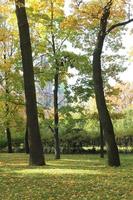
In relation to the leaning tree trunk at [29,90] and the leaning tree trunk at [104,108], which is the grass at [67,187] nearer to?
the leaning tree trunk at [104,108]

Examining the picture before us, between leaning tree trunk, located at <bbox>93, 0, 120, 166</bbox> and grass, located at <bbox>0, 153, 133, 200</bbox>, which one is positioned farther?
leaning tree trunk, located at <bbox>93, 0, 120, 166</bbox>

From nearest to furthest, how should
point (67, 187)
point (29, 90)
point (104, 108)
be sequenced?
point (67, 187) → point (104, 108) → point (29, 90)

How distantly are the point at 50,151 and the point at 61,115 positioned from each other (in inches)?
580

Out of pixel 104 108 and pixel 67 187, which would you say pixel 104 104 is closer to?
pixel 104 108

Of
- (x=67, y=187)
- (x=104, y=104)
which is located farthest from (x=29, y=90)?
(x=67, y=187)

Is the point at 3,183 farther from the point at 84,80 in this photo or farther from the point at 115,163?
the point at 84,80

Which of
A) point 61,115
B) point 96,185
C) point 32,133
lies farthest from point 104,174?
point 61,115

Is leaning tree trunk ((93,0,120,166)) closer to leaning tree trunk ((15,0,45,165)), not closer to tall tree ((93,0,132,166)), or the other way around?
tall tree ((93,0,132,166))

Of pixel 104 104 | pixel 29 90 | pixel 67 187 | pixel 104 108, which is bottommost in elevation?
pixel 67 187

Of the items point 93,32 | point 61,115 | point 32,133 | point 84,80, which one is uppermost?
point 93,32

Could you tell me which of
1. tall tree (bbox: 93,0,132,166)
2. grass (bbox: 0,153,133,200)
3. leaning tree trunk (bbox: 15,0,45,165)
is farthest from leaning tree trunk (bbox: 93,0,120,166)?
grass (bbox: 0,153,133,200)

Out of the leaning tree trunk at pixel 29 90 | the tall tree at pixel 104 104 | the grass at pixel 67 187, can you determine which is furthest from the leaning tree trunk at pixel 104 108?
the grass at pixel 67 187

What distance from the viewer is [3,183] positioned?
1423 cm

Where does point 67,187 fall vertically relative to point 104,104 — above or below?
below
